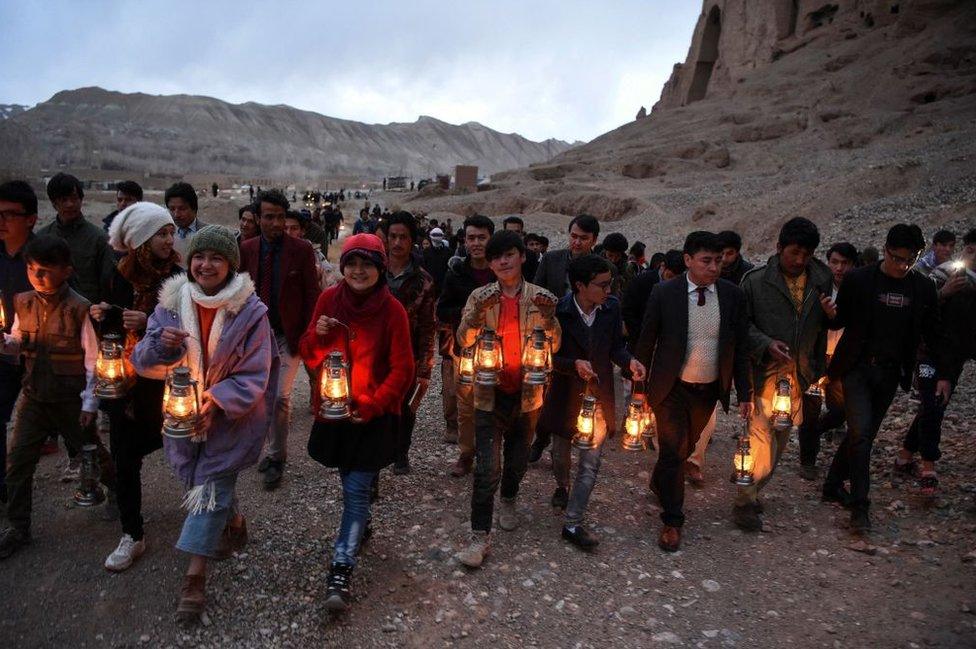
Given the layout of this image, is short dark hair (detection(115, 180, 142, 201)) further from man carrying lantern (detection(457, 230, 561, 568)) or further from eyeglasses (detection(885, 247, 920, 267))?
eyeglasses (detection(885, 247, 920, 267))

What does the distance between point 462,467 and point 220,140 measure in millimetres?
121072

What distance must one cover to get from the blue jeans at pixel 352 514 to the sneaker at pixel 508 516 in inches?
51.6

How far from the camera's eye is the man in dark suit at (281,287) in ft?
17.1

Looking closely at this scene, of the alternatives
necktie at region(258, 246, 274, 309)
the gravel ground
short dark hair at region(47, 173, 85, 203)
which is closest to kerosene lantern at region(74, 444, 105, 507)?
the gravel ground

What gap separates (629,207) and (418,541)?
26539 mm

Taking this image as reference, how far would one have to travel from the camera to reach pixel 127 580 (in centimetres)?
381

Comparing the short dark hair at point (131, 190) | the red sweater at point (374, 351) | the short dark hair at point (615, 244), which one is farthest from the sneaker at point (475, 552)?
the short dark hair at point (131, 190)

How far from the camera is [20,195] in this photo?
14.8 ft

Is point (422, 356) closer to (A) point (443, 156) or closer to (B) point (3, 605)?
(B) point (3, 605)

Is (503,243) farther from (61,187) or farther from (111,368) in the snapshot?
(61,187)

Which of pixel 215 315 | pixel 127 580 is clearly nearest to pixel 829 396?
pixel 215 315

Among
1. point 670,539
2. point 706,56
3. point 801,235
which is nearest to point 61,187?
point 670,539

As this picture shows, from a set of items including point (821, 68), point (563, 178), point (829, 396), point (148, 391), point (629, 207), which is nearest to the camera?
point (148, 391)

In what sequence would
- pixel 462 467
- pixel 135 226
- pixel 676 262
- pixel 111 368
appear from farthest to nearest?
1. pixel 676 262
2. pixel 462 467
3. pixel 135 226
4. pixel 111 368
